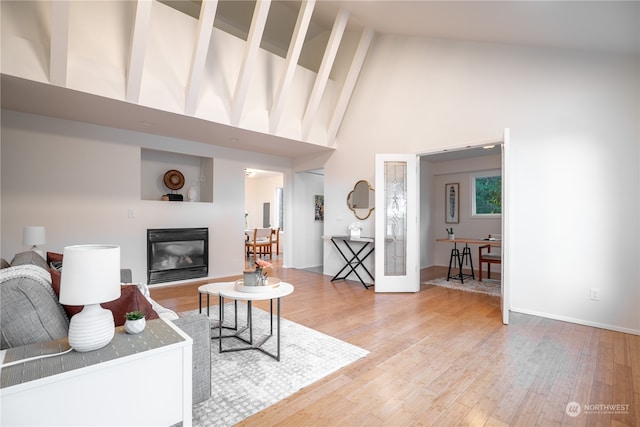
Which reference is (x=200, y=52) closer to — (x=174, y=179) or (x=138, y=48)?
(x=138, y=48)

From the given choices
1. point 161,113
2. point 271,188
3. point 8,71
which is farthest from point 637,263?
point 271,188

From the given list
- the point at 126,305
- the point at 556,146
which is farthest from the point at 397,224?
the point at 126,305

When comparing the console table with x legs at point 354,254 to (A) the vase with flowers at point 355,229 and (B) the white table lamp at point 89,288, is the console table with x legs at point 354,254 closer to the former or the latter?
(A) the vase with flowers at point 355,229

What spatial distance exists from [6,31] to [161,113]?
142 cm

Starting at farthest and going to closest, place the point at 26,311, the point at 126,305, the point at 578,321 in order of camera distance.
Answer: the point at 578,321, the point at 126,305, the point at 26,311

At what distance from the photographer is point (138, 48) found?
3160mm

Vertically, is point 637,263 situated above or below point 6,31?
below

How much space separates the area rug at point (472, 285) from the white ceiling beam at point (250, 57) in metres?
4.12

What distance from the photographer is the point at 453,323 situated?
3268 mm

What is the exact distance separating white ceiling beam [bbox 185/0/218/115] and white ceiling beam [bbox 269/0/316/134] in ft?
3.36

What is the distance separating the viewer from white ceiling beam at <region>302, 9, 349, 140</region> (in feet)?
14.2

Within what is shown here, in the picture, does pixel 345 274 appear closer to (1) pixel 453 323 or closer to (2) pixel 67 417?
(1) pixel 453 323

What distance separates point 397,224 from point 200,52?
3512mm

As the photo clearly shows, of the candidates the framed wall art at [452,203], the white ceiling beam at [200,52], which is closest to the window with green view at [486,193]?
the framed wall art at [452,203]
